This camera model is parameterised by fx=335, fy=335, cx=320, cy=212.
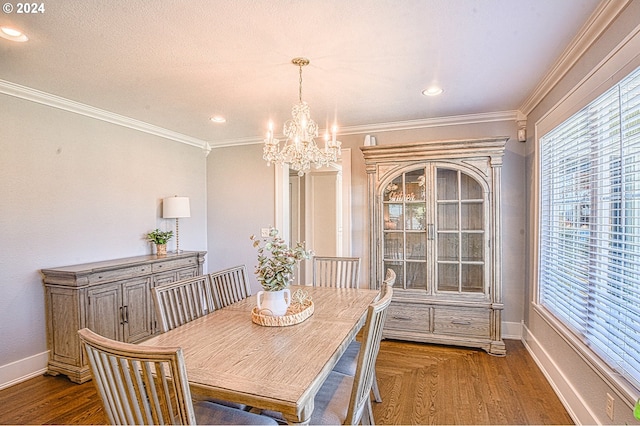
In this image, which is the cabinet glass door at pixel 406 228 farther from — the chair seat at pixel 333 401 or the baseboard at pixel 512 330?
the chair seat at pixel 333 401

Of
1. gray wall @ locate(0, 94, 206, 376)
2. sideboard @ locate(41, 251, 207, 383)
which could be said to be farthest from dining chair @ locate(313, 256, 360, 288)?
gray wall @ locate(0, 94, 206, 376)

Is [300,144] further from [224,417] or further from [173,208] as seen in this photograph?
[173,208]

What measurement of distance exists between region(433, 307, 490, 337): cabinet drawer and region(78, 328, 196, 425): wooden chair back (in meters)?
2.93

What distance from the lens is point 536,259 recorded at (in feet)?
10.3

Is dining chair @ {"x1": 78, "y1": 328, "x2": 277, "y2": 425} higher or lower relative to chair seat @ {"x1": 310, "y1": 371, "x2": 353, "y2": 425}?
higher

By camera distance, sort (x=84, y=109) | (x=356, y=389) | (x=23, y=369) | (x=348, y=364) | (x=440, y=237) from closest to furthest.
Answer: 1. (x=356, y=389)
2. (x=348, y=364)
3. (x=23, y=369)
4. (x=84, y=109)
5. (x=440, y=237)

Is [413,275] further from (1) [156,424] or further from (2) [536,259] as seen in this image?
(1) [156,424]

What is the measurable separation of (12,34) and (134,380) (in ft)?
7.24

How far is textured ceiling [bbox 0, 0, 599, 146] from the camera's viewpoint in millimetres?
1780

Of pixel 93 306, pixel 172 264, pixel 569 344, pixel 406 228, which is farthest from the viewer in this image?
pixel 172 264

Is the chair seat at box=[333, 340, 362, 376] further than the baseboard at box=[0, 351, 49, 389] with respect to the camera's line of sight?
No

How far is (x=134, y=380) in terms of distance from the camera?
3.67ft

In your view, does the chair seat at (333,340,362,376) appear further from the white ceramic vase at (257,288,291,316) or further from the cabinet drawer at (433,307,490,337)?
the cabinet drawer at (433,307,490,337)

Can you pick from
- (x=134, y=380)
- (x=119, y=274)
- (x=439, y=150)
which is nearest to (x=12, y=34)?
(x=119, y=274)
